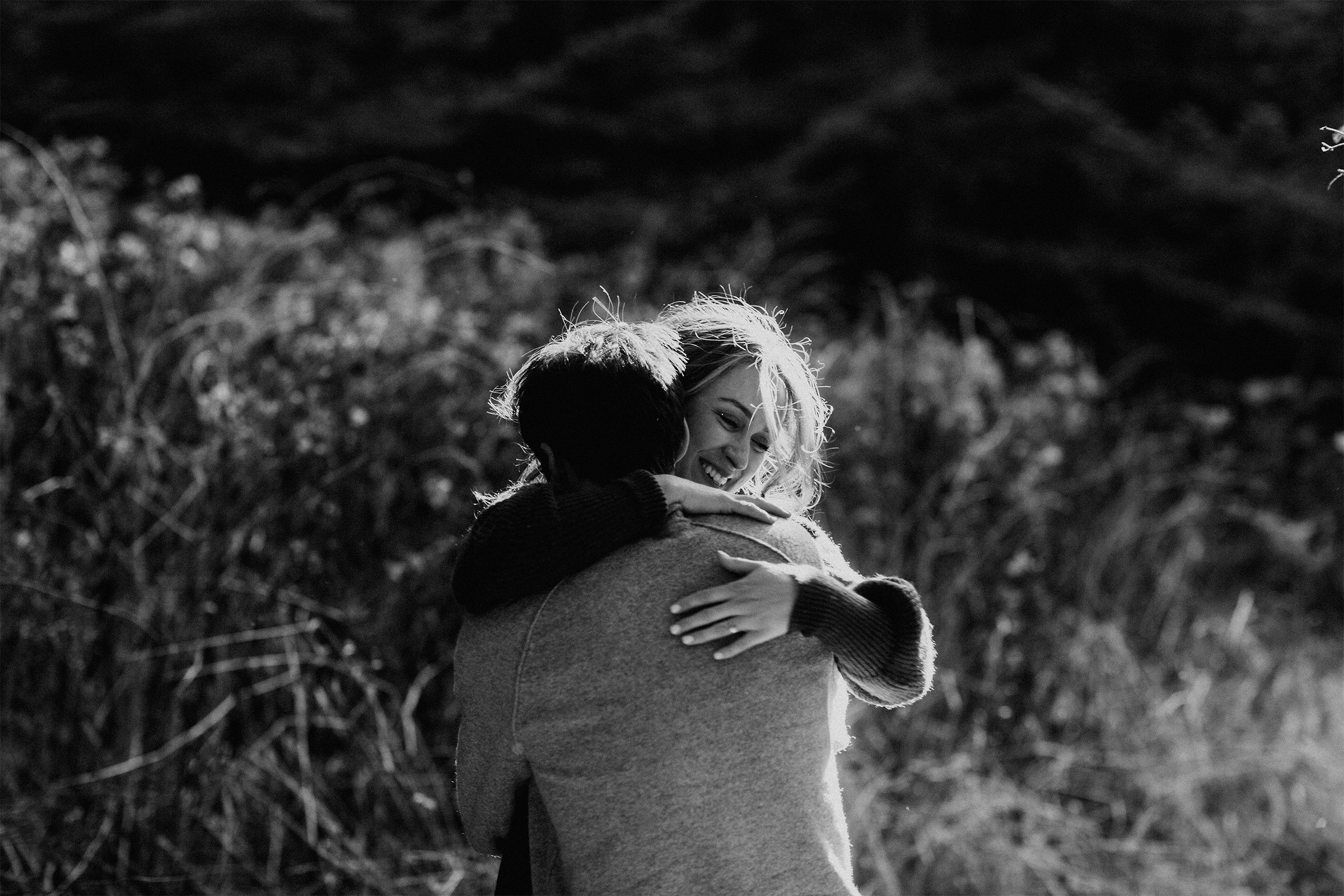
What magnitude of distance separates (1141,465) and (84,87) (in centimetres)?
698

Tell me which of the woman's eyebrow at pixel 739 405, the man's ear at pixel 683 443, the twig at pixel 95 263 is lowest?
the twig at pixel 95 263

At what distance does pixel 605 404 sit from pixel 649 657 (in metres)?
0.32

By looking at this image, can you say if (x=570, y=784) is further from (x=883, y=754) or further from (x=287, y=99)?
(x=287, y=99)

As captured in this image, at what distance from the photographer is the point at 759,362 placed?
2057 millimetres

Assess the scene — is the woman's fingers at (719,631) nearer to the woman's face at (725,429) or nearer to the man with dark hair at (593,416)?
the man with dark hair at (593,416)

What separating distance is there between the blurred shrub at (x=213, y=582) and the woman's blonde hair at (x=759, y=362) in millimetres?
1267

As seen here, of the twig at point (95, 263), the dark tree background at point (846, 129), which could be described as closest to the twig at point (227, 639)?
the twig at point (95, 263)

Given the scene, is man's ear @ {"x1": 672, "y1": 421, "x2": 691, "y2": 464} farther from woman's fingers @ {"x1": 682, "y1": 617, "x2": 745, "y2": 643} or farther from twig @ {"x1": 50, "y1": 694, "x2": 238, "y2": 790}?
twig @ {"x1": 50, "y1": 694, "x2": 238, "y2": 790}

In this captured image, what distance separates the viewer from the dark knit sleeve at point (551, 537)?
1760mm

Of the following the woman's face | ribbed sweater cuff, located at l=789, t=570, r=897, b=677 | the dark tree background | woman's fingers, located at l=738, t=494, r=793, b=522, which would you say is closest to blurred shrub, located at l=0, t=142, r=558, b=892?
the woman's face

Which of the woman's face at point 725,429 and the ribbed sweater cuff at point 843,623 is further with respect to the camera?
the woman's face at point 725,429

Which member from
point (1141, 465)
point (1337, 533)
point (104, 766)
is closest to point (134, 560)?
point (104, 766)

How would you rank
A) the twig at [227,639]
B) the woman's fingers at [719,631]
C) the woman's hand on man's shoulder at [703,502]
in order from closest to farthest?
the woman's fingers at [719,631] → the woman's hand on man's shoulder at [703,502] → the twig at [227,639]

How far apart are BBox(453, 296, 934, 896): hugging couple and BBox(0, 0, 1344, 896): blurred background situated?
18.2 inches
